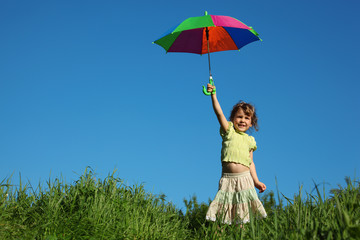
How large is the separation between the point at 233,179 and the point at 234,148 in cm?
46

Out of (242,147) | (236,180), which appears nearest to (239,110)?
(242,147)

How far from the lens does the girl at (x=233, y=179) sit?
17.0ft

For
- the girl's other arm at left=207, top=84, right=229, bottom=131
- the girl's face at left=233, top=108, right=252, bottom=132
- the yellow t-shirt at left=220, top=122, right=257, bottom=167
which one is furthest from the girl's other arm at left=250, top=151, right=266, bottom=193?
the girl's other arm at left=207, top=84, right=229, bottom=131

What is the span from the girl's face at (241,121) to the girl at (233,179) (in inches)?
2.5

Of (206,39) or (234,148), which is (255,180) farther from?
(206,39)

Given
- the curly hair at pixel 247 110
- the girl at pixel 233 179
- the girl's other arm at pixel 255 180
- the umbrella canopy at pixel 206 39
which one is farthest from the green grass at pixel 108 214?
the umbrella canopy at pixel 206 39

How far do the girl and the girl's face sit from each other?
62 millimetres

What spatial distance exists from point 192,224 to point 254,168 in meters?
1.40

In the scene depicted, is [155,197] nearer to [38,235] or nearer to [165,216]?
[165,216]

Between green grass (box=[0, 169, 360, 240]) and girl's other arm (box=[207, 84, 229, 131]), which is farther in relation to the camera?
girl's other arm (box=[207, 84, 229, 131])

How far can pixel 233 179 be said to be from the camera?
5.34 metres

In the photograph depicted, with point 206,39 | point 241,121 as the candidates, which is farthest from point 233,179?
point 206,39

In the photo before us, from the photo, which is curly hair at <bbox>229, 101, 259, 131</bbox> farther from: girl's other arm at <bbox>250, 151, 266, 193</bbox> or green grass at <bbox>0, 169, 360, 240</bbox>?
green grass at <bbox>0, 169, 360, 240</bbox>

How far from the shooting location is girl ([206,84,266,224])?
17.0ft
